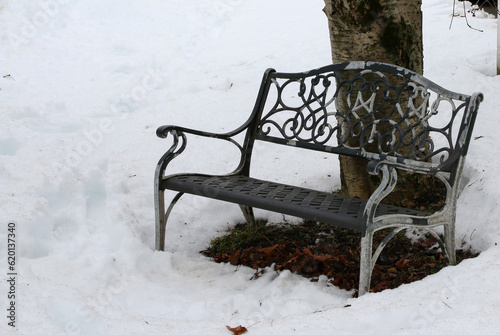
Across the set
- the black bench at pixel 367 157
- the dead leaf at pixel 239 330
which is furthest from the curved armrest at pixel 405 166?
the dead leaf at pixel 239 330

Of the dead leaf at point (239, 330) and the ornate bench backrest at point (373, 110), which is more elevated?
the ornate bench backrest at point (373, 110)

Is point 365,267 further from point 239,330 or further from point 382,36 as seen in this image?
point 382,36

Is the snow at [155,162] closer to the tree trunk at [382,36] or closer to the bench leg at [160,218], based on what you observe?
the bench leg at [160,218]

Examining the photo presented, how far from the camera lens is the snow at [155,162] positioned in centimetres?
298

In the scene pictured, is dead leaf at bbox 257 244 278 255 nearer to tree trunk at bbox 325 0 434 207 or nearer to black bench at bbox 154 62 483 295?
black bench at bbox 154 62 483 295

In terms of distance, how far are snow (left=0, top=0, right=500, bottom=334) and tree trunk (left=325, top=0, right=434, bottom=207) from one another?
387 mm

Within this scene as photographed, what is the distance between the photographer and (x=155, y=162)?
521 centimetres

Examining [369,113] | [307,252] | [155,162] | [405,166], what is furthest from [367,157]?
[155,162]

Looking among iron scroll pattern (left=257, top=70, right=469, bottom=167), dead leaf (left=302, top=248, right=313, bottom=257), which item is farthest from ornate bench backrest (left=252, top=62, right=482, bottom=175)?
dead leaf (left=302, top=248, right=313, bottom=257)

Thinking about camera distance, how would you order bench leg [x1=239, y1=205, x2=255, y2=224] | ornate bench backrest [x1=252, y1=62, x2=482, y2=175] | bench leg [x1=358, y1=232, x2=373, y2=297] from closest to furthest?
bench leg [x1=358, y1=232, x2=373, y2=297]
ornate bench backrest [x1=252, y1=62, x2=482, y2=175]
bench leg [x1=239, y1=205, x2=255, y2=224]

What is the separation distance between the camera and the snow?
2.98m

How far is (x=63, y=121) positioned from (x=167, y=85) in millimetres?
1404

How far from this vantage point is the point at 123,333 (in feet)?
9.52

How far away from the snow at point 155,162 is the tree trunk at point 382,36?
0.39 meters
